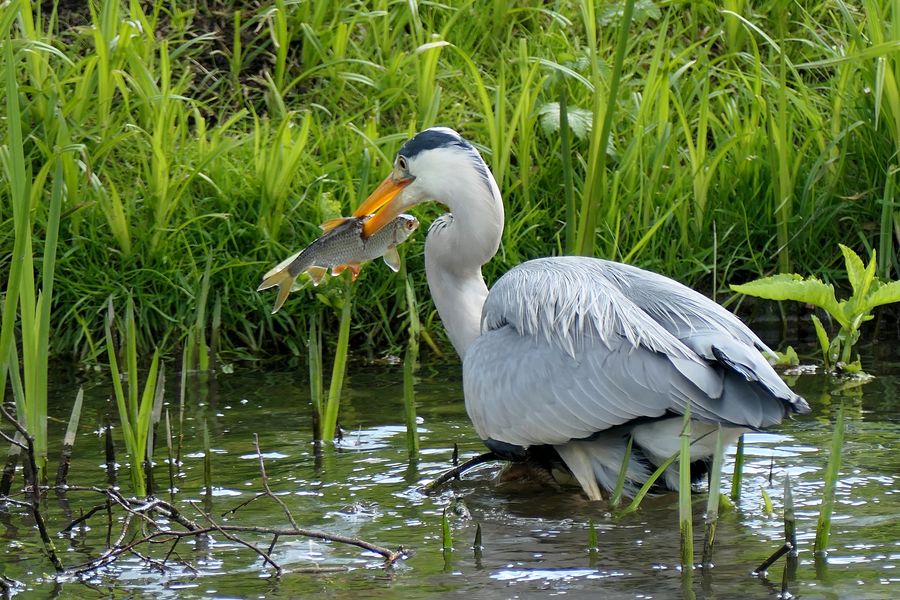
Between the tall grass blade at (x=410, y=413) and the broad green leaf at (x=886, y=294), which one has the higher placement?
the broad green leaf at (x=886, y=294)

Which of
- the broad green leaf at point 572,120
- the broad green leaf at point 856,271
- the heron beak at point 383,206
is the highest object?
the broad green leaf at point 572,120

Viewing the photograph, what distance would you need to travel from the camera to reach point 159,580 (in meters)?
4.07

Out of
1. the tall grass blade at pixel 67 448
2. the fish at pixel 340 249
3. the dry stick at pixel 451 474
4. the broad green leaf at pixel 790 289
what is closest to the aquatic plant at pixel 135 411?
the tall grass blade at pixel 67 448

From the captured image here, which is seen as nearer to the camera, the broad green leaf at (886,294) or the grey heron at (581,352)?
the grey heron at (581,352)

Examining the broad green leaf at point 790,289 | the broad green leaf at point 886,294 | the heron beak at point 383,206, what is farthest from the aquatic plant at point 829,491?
the heron beak at point 383,206

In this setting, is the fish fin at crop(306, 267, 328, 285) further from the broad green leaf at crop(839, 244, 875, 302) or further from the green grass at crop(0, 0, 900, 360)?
the broad green leaf at crop(839, 244, 875, 302)

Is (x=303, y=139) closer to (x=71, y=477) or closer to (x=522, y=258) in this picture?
(x=522, y=258)

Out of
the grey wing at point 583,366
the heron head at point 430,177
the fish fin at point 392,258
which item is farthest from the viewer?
the fish fin at point 392,258

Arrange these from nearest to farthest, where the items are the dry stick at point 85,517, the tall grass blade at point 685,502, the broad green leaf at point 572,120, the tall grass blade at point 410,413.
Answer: the tall grass blade at point 685,502 → the dry stick at point 85,517 → the tall grass blade at point 410,413 → the broad green leaf at point 572,120

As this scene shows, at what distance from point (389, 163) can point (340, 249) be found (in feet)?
5.39

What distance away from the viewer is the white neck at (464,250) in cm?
550

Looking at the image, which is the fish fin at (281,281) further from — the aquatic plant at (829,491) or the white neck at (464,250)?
the aquatic plant at (829,491)

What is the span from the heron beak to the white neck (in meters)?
0.19

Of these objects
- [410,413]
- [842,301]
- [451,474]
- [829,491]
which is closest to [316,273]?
[410,413]
